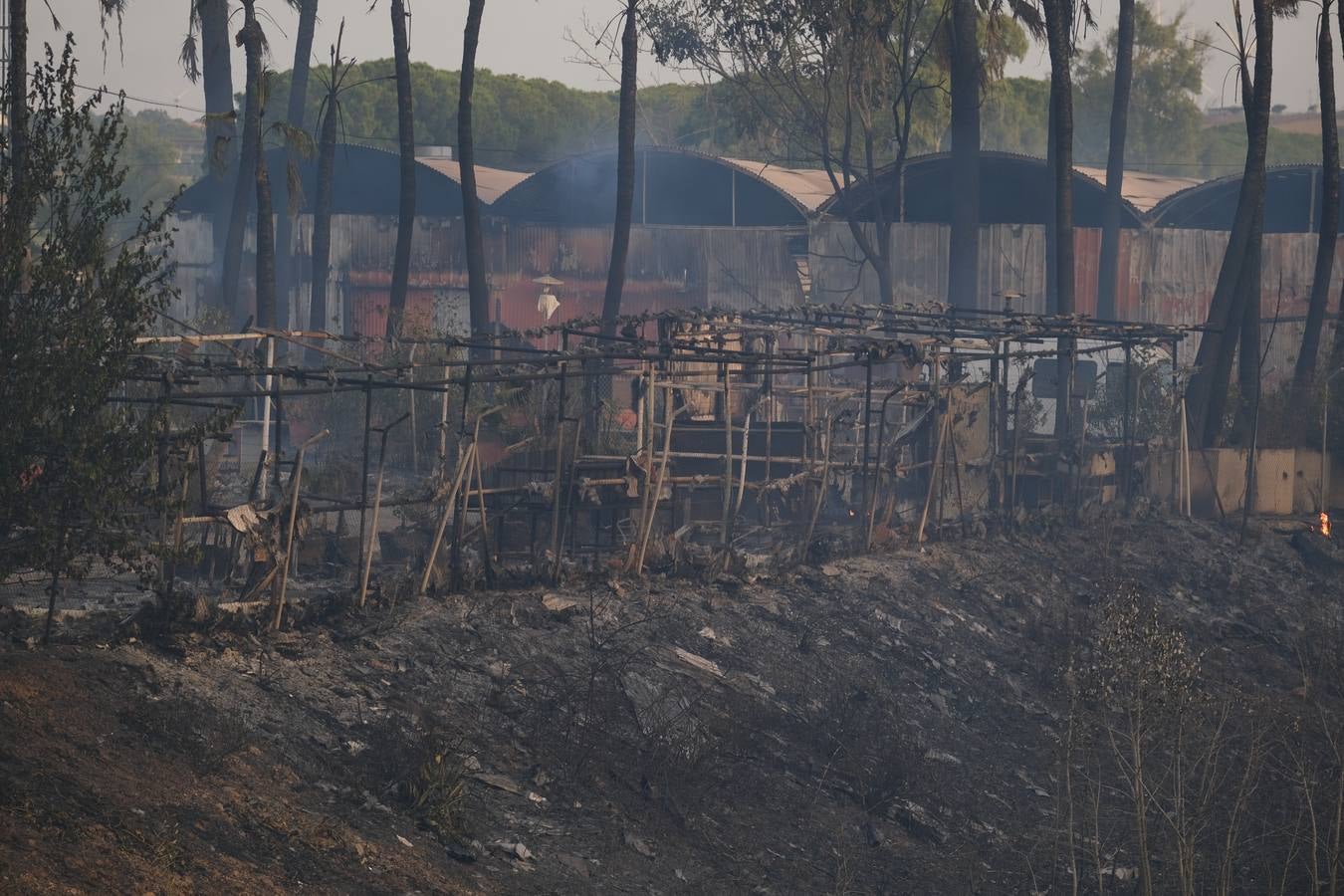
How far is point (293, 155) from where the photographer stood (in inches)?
1597

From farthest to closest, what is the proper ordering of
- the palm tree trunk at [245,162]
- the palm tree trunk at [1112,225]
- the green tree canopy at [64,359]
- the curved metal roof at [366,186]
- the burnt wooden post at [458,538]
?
1. the curved metal roof at [366,186]
2. the palm tree trunk at [1112,225]
3. the palm tree trunk at [245,162]
4. the burnt wooden post at [458,538]
5. the green tree canopy at [64,359]

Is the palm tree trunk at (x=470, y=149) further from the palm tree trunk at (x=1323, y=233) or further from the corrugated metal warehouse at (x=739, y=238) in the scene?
the palm tree trunk at (x=1323, y=233)

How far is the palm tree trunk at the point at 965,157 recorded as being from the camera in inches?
1315

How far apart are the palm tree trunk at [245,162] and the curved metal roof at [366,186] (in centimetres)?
679

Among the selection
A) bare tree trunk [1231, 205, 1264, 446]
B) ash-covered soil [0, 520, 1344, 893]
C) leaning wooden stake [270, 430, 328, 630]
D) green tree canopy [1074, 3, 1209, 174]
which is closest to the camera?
ash-covered soil [0, 520, 1344, 893]

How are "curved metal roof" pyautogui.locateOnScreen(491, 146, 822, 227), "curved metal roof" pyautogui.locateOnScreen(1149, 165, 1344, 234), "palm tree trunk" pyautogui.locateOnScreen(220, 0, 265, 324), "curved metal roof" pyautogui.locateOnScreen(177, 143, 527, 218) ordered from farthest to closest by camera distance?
1. "curved metal roof" pyautogui.locateOnScreen(177, 143, 527, 218)
2. "curved metal roof" pyautogui.locateOnScreen(491, 146, 822, 227)
3. "curved metal roof" pyautogui.locateOnScreen(1149, 165, 1344, 234)
4. "palm tree trunk" pyautogui.locateOnScreen(220, 0, 265, 324)

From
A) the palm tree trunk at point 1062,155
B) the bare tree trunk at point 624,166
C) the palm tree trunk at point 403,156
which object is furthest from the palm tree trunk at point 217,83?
the palm tree trunk at point 1062,155

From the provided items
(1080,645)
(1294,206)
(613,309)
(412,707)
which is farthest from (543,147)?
(412,707)

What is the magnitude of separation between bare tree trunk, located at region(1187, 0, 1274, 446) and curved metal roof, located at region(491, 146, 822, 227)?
45.7 ft

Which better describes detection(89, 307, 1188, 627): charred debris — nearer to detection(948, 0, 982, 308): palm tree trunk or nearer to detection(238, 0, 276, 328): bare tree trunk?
detection(238, 0, 276, 328): bare tree trunk

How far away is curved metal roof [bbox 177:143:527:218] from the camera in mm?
43094

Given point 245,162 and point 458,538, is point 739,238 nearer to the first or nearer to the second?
point 245,162

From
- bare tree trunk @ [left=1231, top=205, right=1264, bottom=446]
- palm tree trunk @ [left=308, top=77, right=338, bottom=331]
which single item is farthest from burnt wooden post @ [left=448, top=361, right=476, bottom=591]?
palm tree trunk @ [left=308, top=77, right=338, bottom=331]

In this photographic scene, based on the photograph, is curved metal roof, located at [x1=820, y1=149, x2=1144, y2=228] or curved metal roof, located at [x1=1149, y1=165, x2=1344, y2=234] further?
curved metal roof, located at [x1=1149, y1=165, x2=1344, y2=234]
